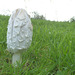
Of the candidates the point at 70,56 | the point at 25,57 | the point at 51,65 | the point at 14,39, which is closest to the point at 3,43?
the point at 25,57

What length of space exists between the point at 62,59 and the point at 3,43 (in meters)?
1.23

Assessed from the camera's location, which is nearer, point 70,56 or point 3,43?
point 70,56

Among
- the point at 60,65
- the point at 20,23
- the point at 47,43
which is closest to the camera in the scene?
the point at 20,23

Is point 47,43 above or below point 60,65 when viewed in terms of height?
above

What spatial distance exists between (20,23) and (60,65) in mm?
828

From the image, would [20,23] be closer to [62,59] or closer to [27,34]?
[27,34]

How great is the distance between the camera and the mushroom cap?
136 cm

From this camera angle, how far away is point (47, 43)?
8.16ft

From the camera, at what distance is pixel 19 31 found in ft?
4.43

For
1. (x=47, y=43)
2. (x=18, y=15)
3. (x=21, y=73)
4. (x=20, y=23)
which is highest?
(x=18, y=15)

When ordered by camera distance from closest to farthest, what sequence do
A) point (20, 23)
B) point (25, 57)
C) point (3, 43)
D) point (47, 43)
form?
point (20, 23) < point (25, 57) < point (3, 43) < point (47, 43)

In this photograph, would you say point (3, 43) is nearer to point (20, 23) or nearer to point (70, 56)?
point (20, 23)

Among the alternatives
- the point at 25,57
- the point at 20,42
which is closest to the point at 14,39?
the point at 20,42

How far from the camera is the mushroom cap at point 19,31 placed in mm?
1357
